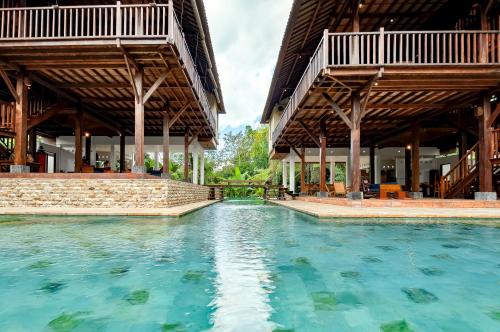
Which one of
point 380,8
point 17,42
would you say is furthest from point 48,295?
point 380,8

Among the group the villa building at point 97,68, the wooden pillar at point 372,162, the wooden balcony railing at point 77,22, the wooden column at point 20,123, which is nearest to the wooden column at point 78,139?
the villa building at point 97,68

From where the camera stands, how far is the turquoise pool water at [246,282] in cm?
220

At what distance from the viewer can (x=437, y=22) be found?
12.0m

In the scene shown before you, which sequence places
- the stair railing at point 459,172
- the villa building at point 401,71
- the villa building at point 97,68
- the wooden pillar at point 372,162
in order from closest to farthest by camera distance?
the villa building at point 97,68, the villa building at point 401,71, the stair railing at point 459,172, the wooden pillar at point 372,162

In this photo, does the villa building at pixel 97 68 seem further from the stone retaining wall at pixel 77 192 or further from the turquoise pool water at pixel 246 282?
the turquoise pool water at pixel 246 282

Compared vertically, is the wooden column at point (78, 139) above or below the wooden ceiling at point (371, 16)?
below

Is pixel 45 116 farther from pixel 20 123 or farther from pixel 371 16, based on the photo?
pixel 371 16

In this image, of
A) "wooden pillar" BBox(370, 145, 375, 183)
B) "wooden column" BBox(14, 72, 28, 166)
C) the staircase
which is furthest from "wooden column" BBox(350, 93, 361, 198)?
"wooden pillar" BBox(370, 145, 375, 183)

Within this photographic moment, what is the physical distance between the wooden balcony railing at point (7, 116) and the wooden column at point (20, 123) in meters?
0.98

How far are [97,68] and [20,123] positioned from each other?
267 centimetres

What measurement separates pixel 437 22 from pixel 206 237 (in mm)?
11491

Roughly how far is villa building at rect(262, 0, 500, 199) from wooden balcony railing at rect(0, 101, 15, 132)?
9.15m

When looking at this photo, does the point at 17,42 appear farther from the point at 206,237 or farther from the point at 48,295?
the point at 48,295

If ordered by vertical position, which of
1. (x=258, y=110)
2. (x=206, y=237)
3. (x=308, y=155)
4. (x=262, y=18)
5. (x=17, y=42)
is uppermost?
(x=262, y=18)
